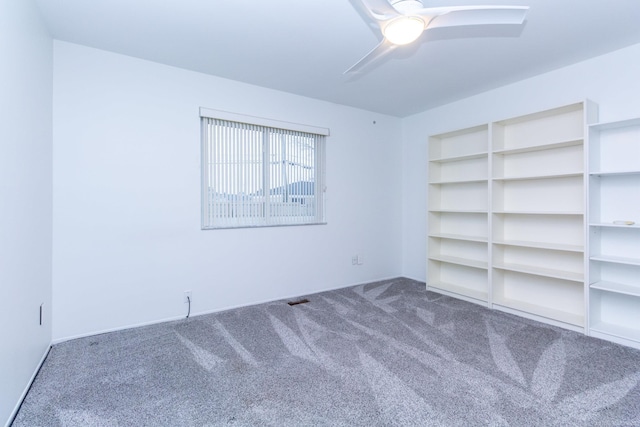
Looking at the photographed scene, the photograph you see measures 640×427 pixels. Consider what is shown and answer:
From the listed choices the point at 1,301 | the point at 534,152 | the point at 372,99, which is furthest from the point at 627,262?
the point at 1,301

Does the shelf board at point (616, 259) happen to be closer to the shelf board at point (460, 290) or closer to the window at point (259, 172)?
the shelf board at point (460, 290)

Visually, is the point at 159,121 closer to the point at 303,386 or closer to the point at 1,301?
the point at 1,301

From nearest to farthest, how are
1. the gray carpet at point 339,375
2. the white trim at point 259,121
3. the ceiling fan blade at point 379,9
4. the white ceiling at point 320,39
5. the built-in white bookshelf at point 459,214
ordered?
the ceiling fan blade at point 379,9
the gray carpet at point 339,375
the white ceiling at point 320,39
the white trim at point 259,121
the built-in white bookshelf at point 459,214

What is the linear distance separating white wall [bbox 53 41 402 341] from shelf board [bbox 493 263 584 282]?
1990 mm

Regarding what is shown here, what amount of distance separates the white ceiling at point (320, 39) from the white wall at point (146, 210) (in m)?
0.26

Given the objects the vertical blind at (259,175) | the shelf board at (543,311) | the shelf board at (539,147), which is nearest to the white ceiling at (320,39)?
the vertical blind at (259,175)

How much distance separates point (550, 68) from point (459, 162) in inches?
50.0

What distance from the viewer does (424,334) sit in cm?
252

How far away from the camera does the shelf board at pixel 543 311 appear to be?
2628 millimetres

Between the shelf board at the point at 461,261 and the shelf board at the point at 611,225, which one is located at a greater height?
the shelf board at the point at 611,225

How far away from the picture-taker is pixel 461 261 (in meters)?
3.48

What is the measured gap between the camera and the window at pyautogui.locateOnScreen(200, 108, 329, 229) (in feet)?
10.1

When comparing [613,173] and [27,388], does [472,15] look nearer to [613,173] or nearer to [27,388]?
[613,173]

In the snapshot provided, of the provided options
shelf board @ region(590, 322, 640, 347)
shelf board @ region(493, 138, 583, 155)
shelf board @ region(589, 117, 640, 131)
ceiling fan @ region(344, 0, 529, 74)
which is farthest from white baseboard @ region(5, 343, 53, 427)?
shelf board @ region(589, 117, 640, 131)
